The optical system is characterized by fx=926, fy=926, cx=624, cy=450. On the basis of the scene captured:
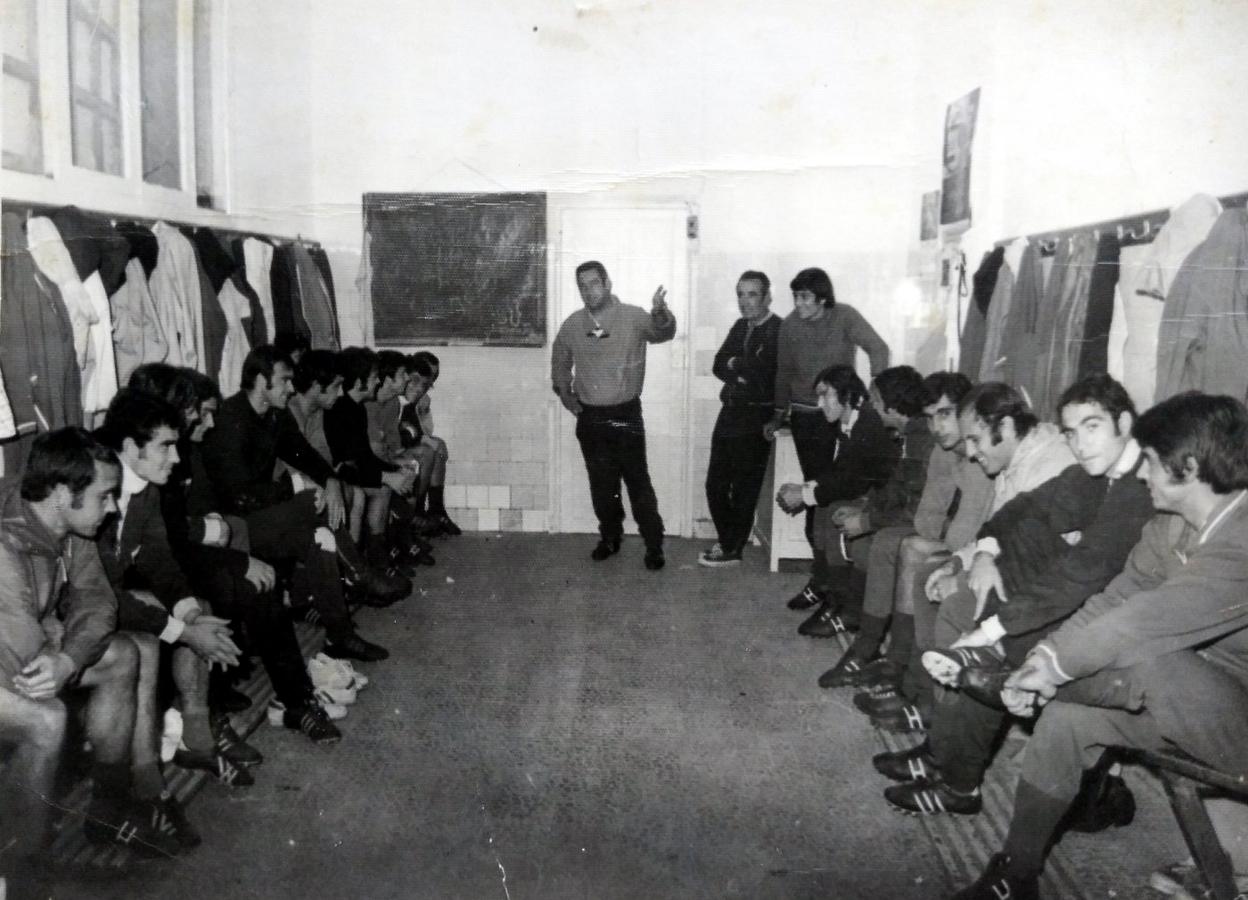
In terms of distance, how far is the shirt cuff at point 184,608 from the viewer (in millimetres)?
2281

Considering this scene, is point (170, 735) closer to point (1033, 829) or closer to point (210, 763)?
point (210, 763)

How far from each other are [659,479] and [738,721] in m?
2.04

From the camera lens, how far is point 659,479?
4.60 m

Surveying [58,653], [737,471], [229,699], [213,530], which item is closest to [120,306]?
[213,530]

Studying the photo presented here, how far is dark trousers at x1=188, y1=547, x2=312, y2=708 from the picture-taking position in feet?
8.07

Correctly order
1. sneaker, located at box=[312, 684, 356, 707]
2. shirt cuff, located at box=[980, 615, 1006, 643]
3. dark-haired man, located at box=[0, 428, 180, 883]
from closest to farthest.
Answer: dark-haired man, located at box=[0, 428, 180, 883] < shirt cuff, located at box=[980, 615, 1006, 643] < sneaker, located at box=[312, 684, 356, 707]

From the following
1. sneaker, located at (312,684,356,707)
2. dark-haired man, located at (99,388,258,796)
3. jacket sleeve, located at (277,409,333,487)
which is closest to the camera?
dark-haired man, located at (99,388,258,796)

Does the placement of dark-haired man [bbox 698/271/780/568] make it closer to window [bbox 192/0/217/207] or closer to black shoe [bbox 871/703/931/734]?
black shoe [bbox 871/703/931/734]

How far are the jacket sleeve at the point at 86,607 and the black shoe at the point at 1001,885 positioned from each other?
5.91 ft

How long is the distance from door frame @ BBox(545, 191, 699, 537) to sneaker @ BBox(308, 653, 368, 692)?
6.01 ft

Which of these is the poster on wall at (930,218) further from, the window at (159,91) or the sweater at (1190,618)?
the window at (159,91)

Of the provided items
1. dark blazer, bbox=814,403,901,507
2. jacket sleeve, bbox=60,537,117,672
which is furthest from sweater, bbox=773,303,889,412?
jacket sleeve, bbox=60,537,117,672

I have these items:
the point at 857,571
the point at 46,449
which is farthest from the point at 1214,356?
the point at 46,449

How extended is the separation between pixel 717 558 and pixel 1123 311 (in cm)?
210
